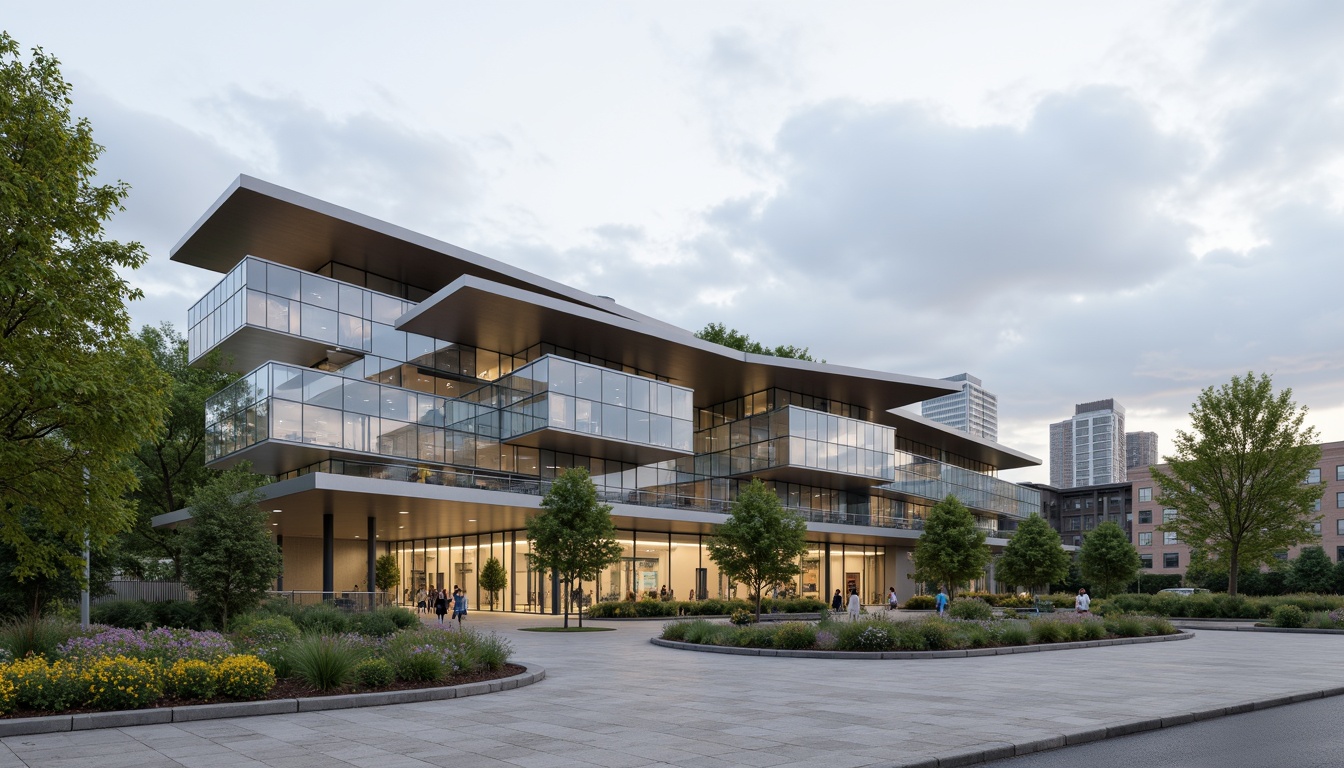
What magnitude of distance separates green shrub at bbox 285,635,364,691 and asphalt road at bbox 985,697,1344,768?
929 centimetres

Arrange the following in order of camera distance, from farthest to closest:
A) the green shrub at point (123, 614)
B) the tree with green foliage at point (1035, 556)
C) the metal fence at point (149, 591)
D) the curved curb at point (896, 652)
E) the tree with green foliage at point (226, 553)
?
the tree with green foliage at point (1035, 556) < the metal fence at point (149, 591) < the green shrub at point (123, 614) < the tree with green foliage at point (226, 553) < the curved curb at point (896, 652)

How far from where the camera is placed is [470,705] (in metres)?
14.2

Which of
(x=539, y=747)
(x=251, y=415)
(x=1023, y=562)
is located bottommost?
(x=1023, y=562)

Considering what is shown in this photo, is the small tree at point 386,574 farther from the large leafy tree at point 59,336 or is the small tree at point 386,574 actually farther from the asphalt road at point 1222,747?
the asphalt road at point 1222,747

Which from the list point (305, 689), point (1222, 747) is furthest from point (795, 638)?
point (1222, 747)

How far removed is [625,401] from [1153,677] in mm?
30333

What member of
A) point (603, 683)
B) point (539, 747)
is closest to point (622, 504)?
point (603, 683)

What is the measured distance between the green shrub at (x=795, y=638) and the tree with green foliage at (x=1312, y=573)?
250 ft

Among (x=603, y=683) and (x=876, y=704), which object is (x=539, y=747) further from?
(x=603, y=683)

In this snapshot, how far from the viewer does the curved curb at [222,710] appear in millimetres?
11438

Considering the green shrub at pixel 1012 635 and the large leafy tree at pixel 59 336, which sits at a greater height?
the large leafy tree at pixel 59 336

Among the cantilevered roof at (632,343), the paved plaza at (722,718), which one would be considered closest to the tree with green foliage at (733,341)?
the cantilevered roof at (632,343)

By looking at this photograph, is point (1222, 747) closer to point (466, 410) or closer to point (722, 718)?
point (722, 718)

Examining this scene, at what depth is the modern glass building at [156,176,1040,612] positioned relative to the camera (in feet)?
129
